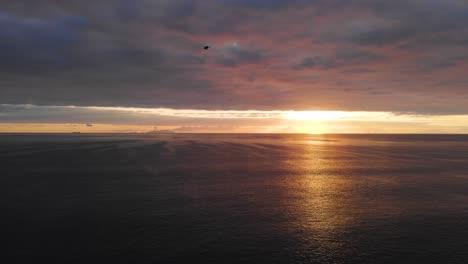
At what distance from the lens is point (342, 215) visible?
41375mm

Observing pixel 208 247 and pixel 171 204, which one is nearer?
pixel 208 247

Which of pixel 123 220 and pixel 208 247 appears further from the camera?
pixel 123 220

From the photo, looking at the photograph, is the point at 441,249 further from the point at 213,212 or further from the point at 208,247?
the point at 213,212

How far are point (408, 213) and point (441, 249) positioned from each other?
12.2 m

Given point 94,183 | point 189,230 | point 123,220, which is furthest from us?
point 94,183

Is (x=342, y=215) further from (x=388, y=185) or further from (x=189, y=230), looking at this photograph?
(x=388, y=185)

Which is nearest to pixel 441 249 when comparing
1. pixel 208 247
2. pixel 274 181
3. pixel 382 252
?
pixel 382 252

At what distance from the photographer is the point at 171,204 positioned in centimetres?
4591

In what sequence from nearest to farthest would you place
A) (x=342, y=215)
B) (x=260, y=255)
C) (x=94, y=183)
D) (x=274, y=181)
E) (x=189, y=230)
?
(x=260, y=255)
(x=189, y=230)
(x=342, y=215)
(x=94, y=183)
(x=274, y=181)

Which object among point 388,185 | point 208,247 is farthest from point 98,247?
point 388,185

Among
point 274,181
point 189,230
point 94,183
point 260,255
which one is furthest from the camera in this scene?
point 274,181

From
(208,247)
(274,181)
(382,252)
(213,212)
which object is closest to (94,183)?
(213,212)

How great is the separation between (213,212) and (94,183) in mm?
31698

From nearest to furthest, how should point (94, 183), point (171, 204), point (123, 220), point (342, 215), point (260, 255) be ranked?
point (260, 255)
point (123, 220)
point (342, 215)
point (171, 204)
point (94, 183)
